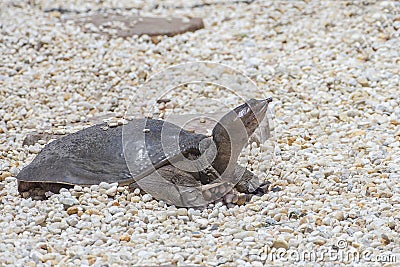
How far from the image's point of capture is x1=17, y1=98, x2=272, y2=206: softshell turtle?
9.87 feet

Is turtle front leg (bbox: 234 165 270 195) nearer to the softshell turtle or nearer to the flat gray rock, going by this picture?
the softshell turtle

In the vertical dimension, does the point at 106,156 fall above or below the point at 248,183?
above

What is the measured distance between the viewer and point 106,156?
309 centimetres

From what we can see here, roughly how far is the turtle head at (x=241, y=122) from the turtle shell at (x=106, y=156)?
0.13m

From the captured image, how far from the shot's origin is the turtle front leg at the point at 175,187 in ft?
9.81

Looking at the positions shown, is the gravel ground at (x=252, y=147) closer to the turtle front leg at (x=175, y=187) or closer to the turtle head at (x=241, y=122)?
the turtle front leg at (x=175, y=187)

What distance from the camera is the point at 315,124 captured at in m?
4.04

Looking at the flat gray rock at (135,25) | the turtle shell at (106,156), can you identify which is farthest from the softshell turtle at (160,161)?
the flat gray rock at (135,25)

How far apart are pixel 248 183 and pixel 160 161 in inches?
18.4

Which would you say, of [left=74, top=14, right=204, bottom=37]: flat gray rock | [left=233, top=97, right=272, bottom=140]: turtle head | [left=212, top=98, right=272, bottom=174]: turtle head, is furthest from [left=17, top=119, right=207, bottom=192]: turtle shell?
[left=74, top=14, right=204, bottom=37]: flat gray rock

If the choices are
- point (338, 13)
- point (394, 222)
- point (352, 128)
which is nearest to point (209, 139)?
point (394, 222)

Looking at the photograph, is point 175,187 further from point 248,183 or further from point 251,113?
point 251,113

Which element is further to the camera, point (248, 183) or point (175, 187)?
point (248, 183)

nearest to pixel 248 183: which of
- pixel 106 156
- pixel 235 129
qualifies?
pixel 235 129
